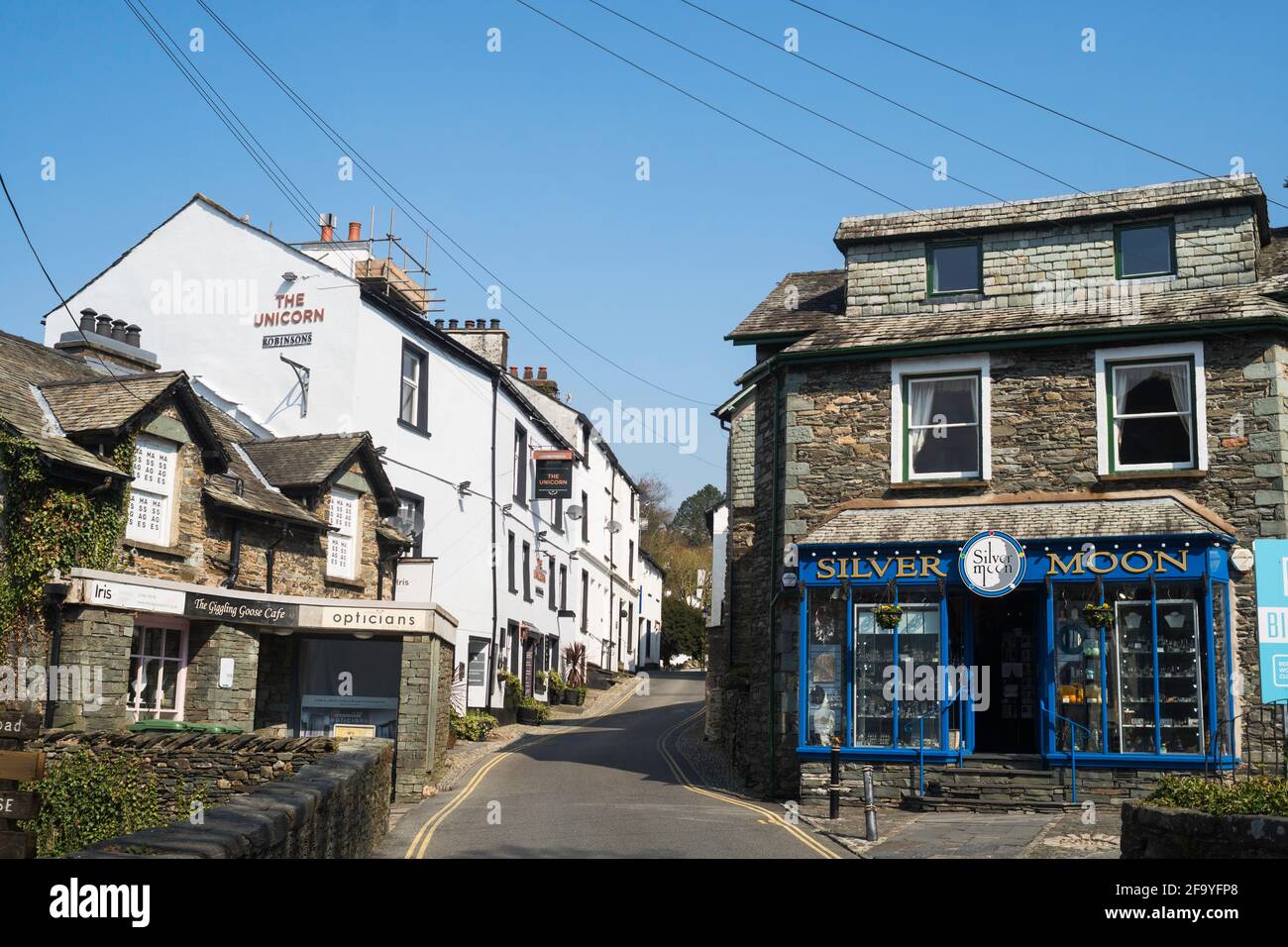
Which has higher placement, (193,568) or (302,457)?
(302,457)

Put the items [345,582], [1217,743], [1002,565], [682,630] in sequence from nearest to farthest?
1. [1217,743]
2. [1002,565]
3. [345,582]
4. [682,630]

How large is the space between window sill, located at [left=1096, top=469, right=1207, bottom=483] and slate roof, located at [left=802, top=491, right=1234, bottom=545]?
0.78ft

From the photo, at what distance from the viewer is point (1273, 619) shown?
18.6 metres

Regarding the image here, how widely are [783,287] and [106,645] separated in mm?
14151

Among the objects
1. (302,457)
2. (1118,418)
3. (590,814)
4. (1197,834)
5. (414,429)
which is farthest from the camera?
(414,429)

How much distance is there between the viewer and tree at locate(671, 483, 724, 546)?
4087 inches

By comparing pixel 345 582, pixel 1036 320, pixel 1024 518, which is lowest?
pixel 345 582

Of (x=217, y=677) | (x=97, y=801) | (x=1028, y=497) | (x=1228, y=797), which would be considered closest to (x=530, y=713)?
(x=217, y=677)

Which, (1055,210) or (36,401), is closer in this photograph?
(36,401)

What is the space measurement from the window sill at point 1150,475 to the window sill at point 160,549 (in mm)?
14648

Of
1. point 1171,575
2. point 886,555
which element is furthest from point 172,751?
point 1171,575

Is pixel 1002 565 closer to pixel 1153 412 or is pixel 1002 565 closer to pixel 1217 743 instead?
pixel 1153 412

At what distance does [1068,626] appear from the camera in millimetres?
18969

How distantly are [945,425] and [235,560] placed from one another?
1228 centimetres
